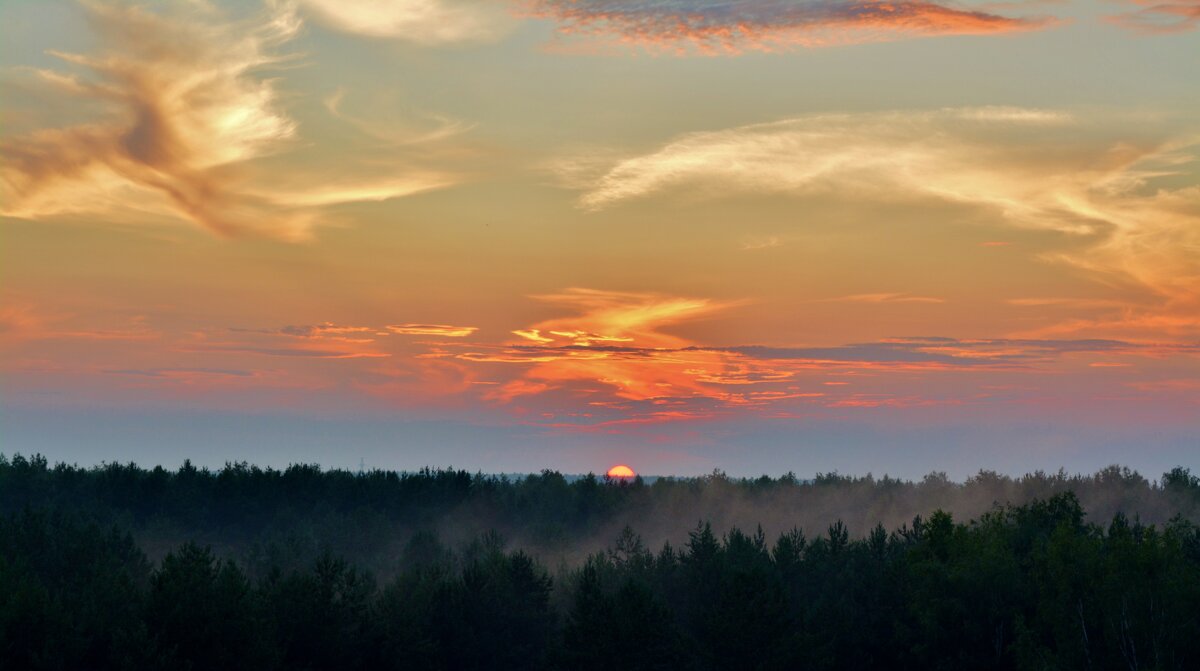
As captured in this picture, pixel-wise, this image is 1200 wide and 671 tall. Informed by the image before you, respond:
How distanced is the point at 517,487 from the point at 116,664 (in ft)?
439

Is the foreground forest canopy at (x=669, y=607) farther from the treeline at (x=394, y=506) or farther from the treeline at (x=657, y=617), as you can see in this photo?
the treeline at (x=394, y=506)

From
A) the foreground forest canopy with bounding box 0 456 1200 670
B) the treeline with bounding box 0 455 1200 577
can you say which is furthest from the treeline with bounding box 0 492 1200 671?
the treeline with bounding box 0 455 1200 577

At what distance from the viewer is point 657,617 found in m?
62.3

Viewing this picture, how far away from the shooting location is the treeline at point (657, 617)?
5597 centimetres

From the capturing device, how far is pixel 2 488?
461 feet

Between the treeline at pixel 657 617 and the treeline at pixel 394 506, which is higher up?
the treeline at pixel 394 506

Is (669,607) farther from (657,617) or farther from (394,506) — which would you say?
(394,506)

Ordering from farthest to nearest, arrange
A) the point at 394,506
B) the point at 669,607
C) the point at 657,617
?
the point at 394,506, the point at 669,607, the point at 657,617

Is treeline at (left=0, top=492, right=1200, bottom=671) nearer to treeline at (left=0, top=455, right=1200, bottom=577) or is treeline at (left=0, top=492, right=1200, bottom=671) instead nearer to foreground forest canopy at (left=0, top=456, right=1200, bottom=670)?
foreground forest canopy at (left=0, top=456, right=1200, bottom=670)

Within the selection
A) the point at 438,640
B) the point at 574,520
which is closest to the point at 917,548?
the point at 438,640

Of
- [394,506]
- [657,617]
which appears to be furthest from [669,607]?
[394,506]

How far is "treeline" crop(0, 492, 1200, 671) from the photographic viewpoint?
56.0 metres

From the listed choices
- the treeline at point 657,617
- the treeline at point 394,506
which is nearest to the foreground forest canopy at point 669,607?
the treeline at point 657,617

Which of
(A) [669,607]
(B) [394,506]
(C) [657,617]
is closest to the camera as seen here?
(C) [657,617]
